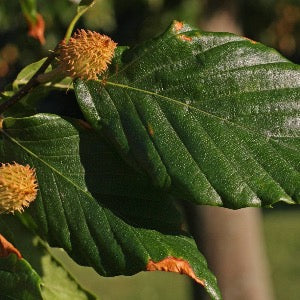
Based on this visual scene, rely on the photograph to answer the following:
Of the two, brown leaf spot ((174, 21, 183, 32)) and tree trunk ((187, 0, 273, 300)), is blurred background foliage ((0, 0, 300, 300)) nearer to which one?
tree trunk ((187, 0, 273, 300))

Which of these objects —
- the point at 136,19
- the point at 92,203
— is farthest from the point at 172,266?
the point at 136,19

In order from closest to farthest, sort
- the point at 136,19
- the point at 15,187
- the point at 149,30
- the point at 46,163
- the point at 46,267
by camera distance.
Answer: the point at 15,187 < the point at 46,163 < the point at 46,267 < the point at 149,30 < the point at 136,19

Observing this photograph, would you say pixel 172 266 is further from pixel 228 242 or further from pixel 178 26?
pixel 228 242

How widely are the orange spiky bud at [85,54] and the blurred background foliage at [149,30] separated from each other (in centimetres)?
33

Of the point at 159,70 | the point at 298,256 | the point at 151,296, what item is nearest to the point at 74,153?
the point at 159,70

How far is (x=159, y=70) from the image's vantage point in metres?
1.16

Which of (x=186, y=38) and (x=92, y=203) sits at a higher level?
(x=186, y=38)

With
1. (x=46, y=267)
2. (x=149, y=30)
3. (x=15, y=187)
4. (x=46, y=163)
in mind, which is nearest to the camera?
(x=15, y=187)

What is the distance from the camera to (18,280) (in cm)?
109

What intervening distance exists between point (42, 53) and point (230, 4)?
1.19 metres

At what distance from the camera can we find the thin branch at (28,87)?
3.75 feet

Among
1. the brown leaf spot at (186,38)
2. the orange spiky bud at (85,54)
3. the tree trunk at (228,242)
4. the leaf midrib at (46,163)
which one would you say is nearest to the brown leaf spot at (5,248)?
the leaf midrib at (46,163)

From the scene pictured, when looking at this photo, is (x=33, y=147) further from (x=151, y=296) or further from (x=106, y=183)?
(x=151, y=296)

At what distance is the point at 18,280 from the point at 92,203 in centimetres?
15
